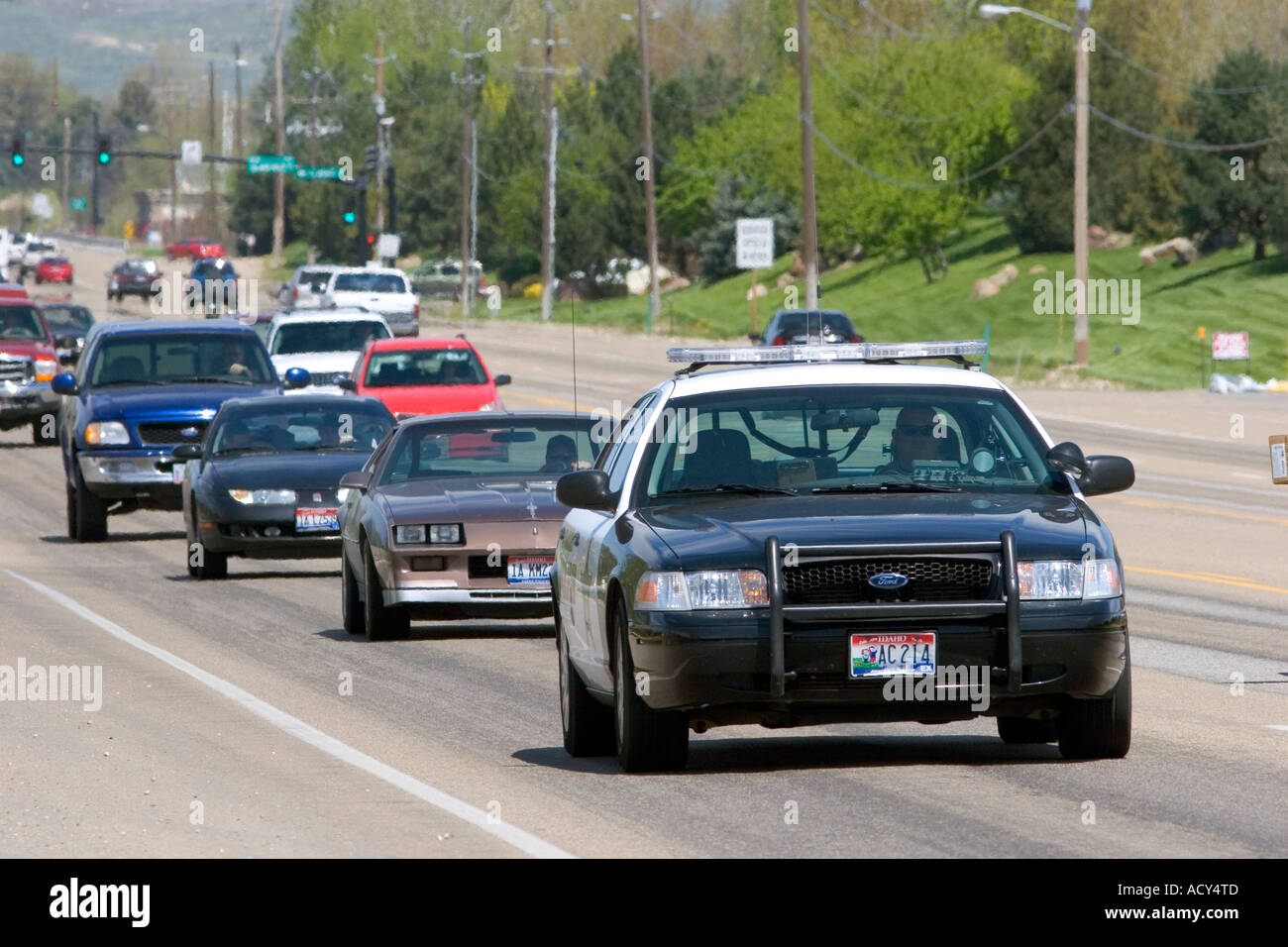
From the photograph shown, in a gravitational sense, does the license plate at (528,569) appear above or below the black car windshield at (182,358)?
below

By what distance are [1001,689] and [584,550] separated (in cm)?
220

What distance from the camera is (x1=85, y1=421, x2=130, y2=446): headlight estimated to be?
83.0 feet

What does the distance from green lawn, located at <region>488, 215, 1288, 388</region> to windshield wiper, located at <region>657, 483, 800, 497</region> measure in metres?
42.5

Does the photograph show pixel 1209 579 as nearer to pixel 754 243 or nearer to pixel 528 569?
pixel 528 569

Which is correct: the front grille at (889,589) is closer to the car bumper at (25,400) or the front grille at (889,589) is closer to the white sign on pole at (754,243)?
the car bumper at (25,400)

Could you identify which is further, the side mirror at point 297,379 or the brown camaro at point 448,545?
the side mirror at point 297,379

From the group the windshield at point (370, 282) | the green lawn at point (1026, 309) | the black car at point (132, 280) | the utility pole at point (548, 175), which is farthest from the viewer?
the black car at point (132, 280)

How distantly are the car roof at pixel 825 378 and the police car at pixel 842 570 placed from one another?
0.01m

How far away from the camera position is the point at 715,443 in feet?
33.9

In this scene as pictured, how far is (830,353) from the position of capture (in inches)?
439

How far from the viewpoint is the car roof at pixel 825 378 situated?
10.5 metres

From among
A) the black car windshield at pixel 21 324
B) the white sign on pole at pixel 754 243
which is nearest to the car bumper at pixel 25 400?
the black car windshield at pixel 21 324
